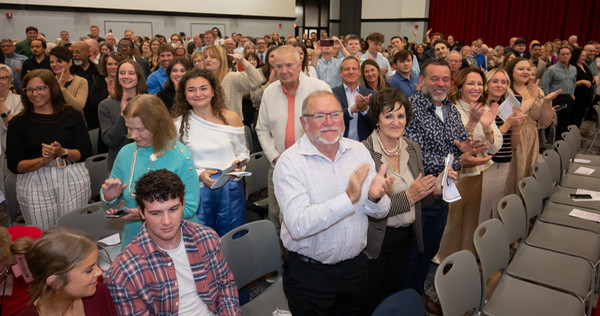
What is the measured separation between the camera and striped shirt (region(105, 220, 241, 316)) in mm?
1752

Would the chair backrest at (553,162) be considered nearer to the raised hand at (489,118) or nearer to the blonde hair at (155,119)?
the raised hand at (489,118)

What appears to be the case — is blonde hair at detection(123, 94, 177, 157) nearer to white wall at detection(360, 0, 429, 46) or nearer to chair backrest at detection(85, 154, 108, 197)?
chair backrest at detection(85, 154, 108, 197)

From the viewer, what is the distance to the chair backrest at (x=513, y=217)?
3.07m

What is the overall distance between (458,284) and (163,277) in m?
1.56

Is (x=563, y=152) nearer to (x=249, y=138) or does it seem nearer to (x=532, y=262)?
(x=532, y=262)

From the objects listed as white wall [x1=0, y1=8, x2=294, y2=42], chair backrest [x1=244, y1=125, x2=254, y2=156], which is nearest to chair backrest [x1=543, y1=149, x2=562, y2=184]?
chair backrest [x1=244, y1=125, x2=254, y2=156]

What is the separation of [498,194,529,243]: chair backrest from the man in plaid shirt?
84.5 inches

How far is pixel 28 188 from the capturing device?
9.68 ft

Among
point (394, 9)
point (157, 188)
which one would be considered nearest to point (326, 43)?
point (157, 188)

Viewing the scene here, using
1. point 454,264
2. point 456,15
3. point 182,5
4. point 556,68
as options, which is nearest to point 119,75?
point 454,264

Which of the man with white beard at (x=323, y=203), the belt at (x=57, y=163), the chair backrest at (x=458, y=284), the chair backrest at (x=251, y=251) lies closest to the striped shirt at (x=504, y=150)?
the chair backrest at (x=458, y=284)

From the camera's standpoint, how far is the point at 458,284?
2.27 metres

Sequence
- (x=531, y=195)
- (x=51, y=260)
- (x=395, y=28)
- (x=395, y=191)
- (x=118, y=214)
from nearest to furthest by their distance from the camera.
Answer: (x=51, y=260)
(x=118, y=214)
(x=395, y=191)
(x=531, y=195)
(x=395, y=28)

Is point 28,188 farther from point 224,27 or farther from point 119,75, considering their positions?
point 224,27
